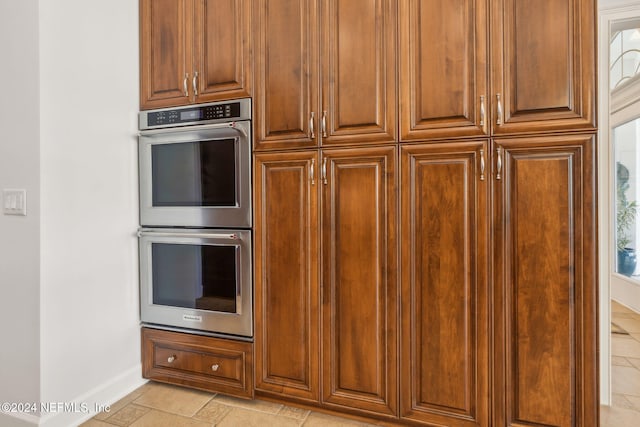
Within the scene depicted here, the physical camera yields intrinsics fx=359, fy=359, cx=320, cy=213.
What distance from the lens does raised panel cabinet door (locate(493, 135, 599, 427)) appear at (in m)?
1.38

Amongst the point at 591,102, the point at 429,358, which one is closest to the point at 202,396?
the point at 429,358

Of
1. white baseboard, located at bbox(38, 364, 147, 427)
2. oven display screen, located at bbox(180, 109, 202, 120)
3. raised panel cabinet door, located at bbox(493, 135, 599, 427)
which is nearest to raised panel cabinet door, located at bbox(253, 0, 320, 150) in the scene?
oven display screen, located at bbox(180, 109, 202, 120)

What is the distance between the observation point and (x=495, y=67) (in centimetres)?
147

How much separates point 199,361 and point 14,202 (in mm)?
1158

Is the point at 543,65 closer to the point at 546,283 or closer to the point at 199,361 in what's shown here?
the point at 546,283

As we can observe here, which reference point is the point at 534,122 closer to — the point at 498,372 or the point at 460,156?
the point at 460,156

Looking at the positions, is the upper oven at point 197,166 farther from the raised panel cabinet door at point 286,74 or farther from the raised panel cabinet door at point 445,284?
the raised panel cabinet door at point 445,284

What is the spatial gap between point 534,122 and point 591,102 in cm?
20

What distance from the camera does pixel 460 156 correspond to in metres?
1.51

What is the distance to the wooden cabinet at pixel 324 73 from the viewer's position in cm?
161

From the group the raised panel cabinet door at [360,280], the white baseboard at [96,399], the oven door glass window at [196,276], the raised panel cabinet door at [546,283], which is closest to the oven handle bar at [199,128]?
the raised panel cabinet door at [360,280]

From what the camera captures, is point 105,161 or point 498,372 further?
point 105,161

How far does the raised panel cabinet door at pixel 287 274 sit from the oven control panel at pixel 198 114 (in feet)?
0.85

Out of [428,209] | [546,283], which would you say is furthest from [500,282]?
[428,209]
